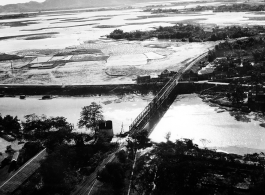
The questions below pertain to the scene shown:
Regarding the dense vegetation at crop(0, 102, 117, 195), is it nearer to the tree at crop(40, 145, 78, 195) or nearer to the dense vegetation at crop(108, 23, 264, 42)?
the tree at crop(40, 145, 78, 195)

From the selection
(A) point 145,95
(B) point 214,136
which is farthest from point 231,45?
(B) point 214,136

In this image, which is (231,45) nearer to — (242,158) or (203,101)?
(203,101)

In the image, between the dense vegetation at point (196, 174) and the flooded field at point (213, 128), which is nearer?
the dense vegetation at point (196, 174)

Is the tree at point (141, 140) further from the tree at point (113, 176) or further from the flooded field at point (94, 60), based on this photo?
the flooded field at point (94, 60)

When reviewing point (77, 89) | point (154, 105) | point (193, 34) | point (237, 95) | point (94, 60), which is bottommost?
point (77, 89)

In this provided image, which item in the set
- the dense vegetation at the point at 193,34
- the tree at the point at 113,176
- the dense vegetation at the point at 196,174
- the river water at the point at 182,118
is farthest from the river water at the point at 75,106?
the dense vegetation at the point at 193,34

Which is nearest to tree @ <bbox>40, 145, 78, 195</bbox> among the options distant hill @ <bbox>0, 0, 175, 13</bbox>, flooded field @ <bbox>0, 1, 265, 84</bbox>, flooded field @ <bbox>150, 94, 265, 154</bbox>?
flooded field @ <bbox>150, 94, 265, 154</bbox>

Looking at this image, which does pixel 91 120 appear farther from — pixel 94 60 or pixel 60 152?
pixel 94 60

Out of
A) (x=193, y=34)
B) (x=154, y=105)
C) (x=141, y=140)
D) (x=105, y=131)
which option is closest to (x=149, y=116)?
(x=154, y=105)
